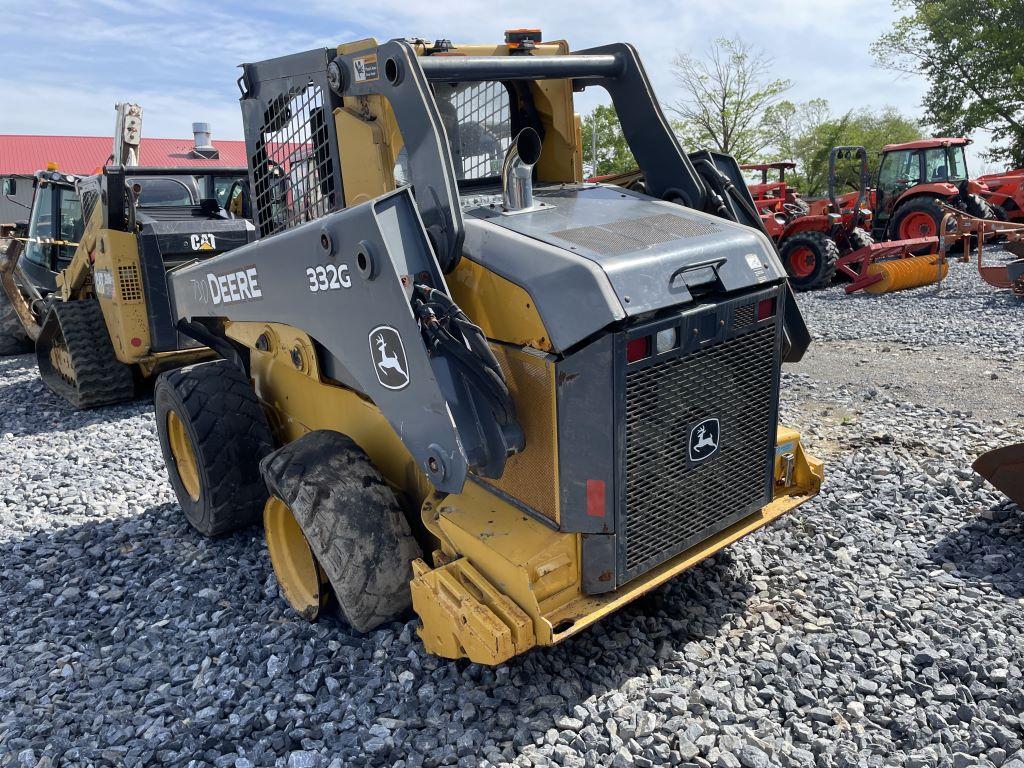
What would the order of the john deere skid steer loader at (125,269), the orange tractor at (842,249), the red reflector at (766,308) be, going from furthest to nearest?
the orange tractor at (842,249), the john deere skid steer loader at (125,269), the red reflector at (766,308)

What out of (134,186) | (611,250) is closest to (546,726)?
(611,250)

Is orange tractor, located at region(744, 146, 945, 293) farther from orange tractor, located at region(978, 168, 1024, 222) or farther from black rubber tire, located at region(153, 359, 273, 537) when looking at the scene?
black rubber tire, located at region(153, 359, 273, 537)

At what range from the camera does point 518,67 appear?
3.04 meters

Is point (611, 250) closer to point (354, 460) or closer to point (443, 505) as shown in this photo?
point (443, 505)

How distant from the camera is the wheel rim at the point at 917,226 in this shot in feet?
50.2

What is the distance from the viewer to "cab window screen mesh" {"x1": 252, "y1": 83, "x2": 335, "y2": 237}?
3.37 metres

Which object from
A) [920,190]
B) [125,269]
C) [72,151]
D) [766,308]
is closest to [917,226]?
[920,190]

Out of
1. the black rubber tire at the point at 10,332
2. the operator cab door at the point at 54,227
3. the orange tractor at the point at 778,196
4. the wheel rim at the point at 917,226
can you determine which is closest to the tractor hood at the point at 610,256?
the operator cab door at the point at 54,227

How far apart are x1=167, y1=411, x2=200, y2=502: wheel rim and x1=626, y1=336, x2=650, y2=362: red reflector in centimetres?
292

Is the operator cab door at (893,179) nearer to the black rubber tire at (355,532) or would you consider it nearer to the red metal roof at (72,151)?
Answer: the black rubber tire at (355,532)

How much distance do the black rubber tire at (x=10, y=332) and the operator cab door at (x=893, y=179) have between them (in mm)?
15754

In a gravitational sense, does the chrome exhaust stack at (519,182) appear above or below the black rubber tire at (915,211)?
above

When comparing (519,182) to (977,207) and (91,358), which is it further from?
(977,207)

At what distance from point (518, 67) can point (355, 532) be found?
1917 mm
